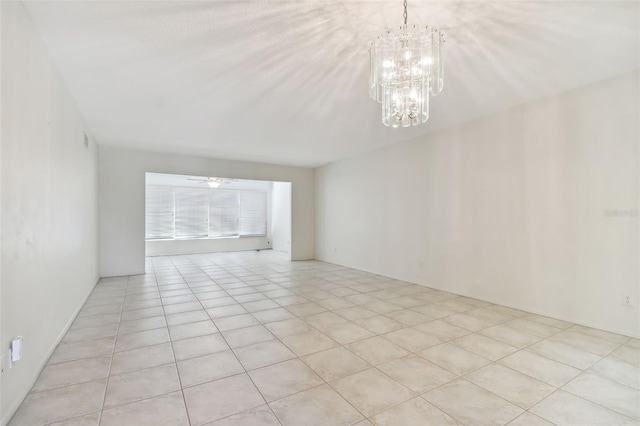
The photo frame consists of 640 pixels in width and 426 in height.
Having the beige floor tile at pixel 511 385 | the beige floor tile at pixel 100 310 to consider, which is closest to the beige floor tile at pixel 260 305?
the beige floor tile at pixel 100 310

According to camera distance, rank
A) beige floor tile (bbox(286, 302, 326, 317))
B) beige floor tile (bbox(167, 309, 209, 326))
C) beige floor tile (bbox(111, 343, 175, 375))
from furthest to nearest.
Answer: beige floor tile (bbox(286, 302, 326, 317))
beige floor tile (bbox(167, 309, 209, 326))
beige floor tile (bbox(111, 343, 175, 375))

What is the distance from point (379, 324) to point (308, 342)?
2.85 feet

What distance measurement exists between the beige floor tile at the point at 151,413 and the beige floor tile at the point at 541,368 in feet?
7.73

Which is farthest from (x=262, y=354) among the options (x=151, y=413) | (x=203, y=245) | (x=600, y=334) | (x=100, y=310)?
(x=203, y=245)

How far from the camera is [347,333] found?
291 cm

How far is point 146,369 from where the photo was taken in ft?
7.32

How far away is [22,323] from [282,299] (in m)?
2.67

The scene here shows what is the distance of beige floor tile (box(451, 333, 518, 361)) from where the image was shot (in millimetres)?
2475

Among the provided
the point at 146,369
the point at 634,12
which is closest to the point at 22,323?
the point at 146,369

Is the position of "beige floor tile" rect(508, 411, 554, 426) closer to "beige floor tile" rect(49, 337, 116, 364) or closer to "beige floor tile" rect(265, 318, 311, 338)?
"beige floor tile" rect(265, 318, 311, 338)

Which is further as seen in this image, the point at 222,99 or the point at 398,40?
the point at 222,99

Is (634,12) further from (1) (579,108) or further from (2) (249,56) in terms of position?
(2) (249,56)

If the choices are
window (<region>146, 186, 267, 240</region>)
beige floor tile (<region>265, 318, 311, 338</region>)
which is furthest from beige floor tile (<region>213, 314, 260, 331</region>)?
window (<region>146, 186, 267, 240</region>)

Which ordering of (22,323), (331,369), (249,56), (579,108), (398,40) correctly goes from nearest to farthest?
(22,323)
(398,40)
(331,369)
(249,56)
(579,108)
